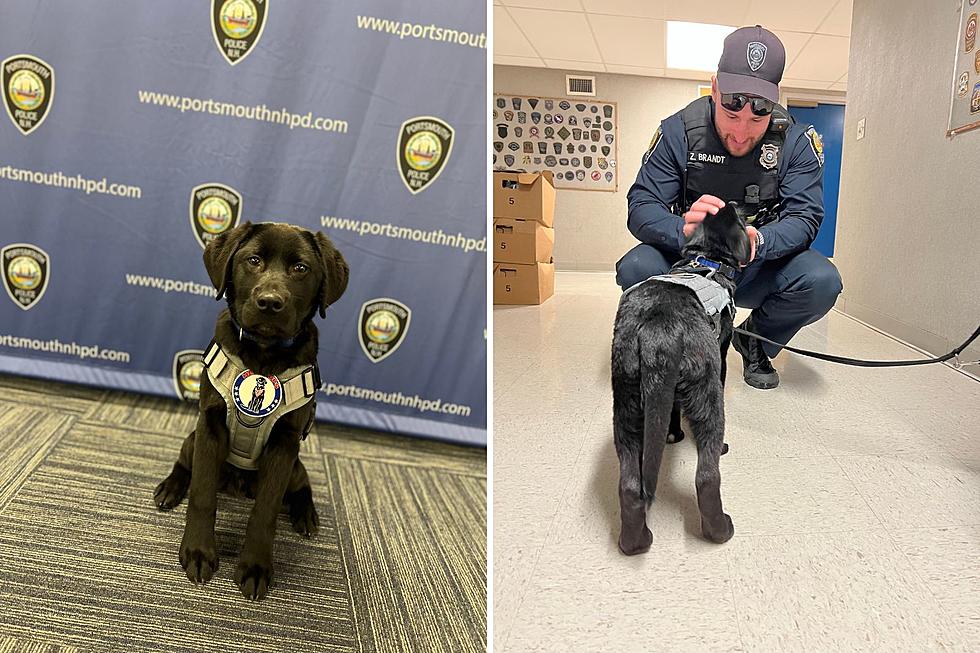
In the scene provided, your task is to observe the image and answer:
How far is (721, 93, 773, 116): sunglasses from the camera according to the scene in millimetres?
1592

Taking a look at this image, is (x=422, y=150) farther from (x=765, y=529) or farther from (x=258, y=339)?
(x=765, y=529)

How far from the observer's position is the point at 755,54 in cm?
155

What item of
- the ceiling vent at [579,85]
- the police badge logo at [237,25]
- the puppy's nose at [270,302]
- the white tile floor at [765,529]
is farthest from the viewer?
the ceiling vent at [579,85]

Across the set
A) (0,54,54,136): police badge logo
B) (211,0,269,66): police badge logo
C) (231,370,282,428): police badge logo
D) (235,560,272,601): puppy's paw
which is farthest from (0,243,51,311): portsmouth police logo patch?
(235,560,272,601): puppy's paw

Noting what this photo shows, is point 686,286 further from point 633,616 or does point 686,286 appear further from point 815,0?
point 815,0

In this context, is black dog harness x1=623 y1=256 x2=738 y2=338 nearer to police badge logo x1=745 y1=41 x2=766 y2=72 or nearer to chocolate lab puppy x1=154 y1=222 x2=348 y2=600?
police badge logo x1=745 y1=41 x2=766 y2=72

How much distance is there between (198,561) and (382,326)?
3.28ft

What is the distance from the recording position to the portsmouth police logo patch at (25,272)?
2092mm

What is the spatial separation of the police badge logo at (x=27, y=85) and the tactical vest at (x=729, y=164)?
6.24 feet

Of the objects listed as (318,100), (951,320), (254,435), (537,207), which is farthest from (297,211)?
(951,320)

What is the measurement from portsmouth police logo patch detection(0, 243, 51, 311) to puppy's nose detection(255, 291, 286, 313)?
1.32 metres

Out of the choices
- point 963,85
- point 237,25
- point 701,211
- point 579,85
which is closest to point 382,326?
point 237,25

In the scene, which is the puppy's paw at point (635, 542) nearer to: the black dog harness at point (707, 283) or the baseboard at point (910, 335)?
the black dog harness at point (707, 283)

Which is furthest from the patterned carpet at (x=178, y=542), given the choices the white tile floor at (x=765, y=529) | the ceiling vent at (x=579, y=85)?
the ceiling vent at (x=579, y=85)
